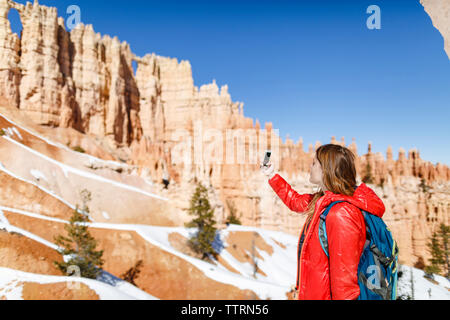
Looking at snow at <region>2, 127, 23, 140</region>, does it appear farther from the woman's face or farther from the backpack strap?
the backpack strap

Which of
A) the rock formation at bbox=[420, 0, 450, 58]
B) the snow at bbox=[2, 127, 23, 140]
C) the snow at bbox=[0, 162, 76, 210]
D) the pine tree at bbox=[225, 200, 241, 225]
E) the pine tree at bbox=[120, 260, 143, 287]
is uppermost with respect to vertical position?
the snow at bbox=[2, 127, 23, 140]

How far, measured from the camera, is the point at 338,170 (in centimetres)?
248

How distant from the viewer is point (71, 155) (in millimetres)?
→ 34500

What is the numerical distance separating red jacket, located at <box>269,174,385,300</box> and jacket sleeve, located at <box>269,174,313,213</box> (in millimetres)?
693

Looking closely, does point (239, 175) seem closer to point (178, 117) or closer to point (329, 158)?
point (178, 117)

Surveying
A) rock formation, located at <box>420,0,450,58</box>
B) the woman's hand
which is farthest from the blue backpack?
rock formation, located at <box>420,0,450,58</box>

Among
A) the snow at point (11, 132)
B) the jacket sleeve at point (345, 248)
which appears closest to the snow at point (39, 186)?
the snow at point (11, 132)

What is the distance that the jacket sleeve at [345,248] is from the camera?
2.15m

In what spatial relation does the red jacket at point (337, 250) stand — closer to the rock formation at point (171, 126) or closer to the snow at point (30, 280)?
the snow at point (30, 280)

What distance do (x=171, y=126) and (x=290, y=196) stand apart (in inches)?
2640

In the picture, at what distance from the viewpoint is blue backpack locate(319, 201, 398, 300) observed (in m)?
2.23

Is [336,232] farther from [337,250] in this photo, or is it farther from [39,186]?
[39,186]

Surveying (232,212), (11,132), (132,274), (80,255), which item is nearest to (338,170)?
(80,255)

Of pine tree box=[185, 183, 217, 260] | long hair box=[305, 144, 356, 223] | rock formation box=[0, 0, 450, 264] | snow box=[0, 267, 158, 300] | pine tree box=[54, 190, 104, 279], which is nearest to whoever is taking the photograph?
long hair box=[305, 144, 356, 223]
